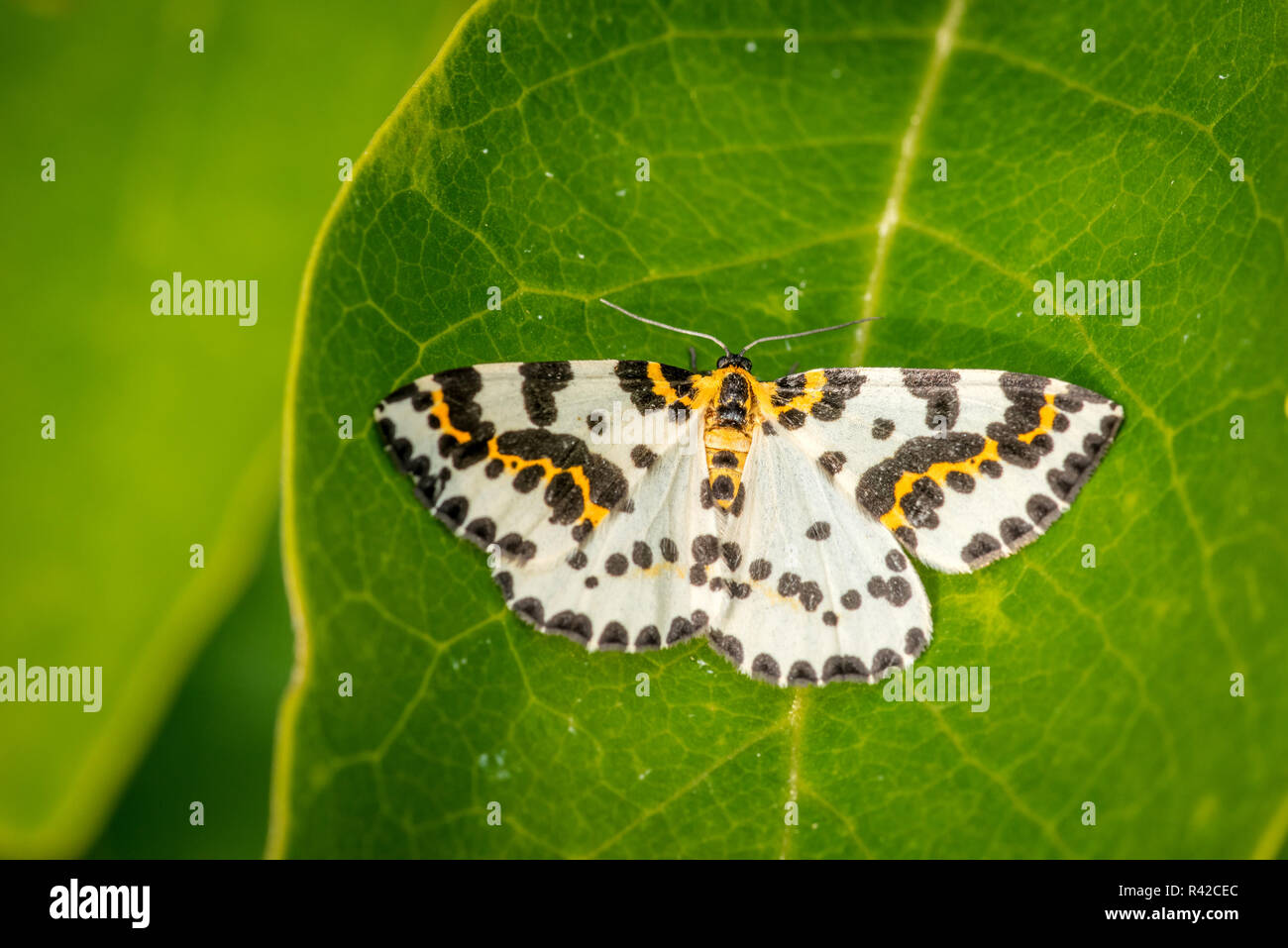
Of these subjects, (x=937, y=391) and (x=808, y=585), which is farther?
(x=808, y=585)

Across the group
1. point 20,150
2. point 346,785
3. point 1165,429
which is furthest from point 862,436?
point 20,150

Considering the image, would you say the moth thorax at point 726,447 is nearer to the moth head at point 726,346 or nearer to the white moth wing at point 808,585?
the white moth wing at point 808,585

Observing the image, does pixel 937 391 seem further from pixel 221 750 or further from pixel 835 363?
pixel 221 750

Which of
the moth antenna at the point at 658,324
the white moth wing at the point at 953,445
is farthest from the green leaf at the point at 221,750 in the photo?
the white moth wing at the point at 953,445

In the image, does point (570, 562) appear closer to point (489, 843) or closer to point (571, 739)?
point (571, 739)

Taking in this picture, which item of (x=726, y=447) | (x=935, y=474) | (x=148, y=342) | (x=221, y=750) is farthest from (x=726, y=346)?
(x=221, y=750)

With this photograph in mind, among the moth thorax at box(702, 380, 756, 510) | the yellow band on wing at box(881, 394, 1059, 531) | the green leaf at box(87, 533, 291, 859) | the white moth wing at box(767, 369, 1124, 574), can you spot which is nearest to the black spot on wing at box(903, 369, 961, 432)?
the white moth wing at box(767, 369, 1124, 574)

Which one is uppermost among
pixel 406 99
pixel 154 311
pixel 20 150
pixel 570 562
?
pixel 20 150
